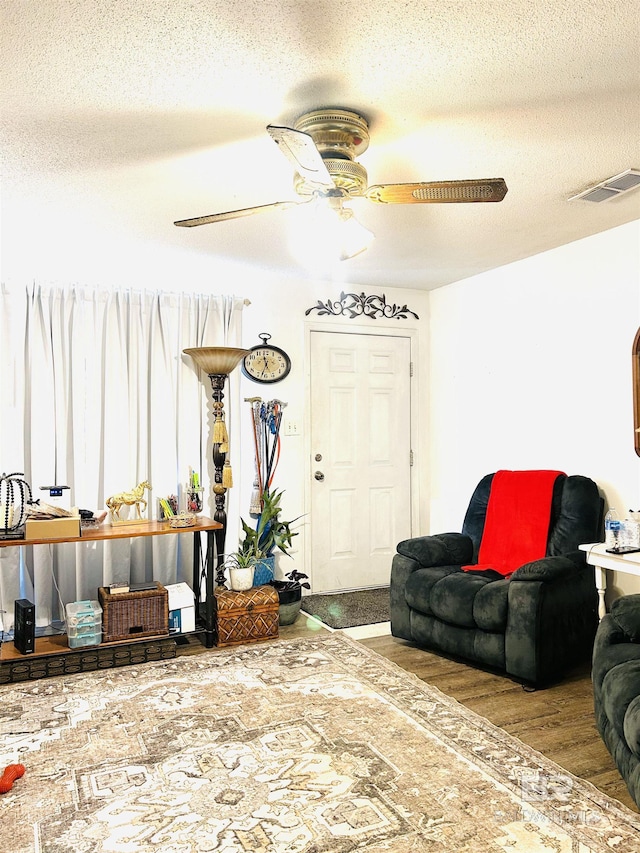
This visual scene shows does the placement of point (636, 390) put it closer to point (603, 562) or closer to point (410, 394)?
point (603, 562)

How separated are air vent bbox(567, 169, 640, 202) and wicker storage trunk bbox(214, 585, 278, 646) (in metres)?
2.80

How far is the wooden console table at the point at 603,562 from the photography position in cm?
316

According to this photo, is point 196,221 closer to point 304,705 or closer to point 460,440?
point 304,705

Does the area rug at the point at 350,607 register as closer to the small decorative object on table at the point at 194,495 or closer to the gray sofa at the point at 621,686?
the small decorative object on table at the point at 194,495

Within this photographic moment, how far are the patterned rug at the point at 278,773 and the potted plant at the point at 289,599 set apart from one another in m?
0.88

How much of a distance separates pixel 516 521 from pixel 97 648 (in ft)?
8.21

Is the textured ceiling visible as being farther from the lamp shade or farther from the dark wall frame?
the lamp shade

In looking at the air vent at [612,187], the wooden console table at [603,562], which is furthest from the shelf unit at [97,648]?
the air vent at [612,187]

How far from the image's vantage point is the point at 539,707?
306 centimetres

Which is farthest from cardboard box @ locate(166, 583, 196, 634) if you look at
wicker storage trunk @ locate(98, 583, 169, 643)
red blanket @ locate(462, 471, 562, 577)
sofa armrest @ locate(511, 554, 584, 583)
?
sofa armrest @ locate(511, 554, 584, 583)

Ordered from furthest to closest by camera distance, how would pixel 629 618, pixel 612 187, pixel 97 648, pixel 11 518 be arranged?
pixel 97 648, pixel 11 518, pixel 612 187, pixel 629 618

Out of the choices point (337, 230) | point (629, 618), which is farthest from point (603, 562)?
point (337, 230)

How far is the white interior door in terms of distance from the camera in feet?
17.0

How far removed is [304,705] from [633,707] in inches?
57.6
